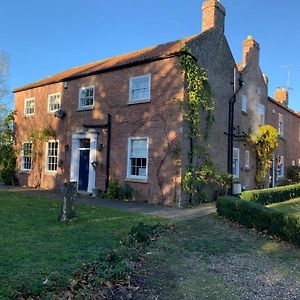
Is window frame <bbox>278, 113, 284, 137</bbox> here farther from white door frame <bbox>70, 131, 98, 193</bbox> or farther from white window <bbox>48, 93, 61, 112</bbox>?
white window <bbox>48, 93, 61, 112</bbox>

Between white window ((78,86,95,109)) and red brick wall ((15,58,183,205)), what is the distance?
286 millimetres

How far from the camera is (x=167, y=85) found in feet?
52.3

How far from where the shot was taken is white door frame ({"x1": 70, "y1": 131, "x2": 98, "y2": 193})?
18656 mm

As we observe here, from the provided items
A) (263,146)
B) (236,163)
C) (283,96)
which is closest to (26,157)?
(236,163)

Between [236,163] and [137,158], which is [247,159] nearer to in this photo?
[236,163]

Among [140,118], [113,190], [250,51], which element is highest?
[250,51]

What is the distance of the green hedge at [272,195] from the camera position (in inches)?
578

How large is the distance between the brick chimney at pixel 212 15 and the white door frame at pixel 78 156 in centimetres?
830

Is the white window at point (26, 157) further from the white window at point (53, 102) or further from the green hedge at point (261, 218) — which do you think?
the green hedge at point (261, 218)

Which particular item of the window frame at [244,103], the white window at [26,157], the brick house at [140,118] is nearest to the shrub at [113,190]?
the brick house at [140,118]

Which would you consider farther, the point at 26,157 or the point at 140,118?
the point at 26,157

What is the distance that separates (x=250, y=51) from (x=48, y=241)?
19617 mm

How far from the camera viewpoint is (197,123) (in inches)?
626

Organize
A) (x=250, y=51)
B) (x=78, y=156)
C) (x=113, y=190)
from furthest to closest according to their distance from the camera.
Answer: (x=250, y=51), (x=78, y=156), (x=113, y=190)
